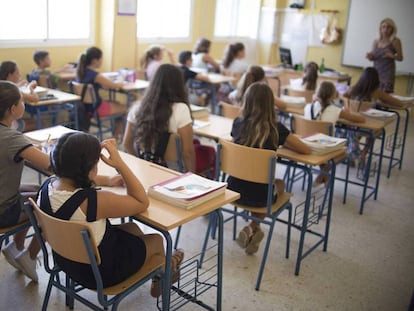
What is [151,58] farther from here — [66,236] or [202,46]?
[66,236]

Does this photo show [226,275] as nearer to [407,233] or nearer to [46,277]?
[46,277]

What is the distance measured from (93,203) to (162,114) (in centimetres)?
131

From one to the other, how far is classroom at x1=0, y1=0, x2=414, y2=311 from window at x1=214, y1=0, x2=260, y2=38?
50 mm

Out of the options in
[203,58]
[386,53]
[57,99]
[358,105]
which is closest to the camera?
[57,99]

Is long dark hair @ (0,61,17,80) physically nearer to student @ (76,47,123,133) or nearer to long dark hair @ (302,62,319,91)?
student @ (76,47,123,133)

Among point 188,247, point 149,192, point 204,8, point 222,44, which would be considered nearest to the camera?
point 149,192

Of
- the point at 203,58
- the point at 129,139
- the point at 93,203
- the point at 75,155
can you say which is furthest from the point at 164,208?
the point at 203,58

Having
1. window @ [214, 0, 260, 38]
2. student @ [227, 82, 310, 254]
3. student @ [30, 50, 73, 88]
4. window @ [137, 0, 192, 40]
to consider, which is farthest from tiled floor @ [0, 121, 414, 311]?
window @ [214, 0, 260, 38]

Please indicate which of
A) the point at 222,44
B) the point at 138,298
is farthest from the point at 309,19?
the point at 138,298

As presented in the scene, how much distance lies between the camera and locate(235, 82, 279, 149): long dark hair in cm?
273

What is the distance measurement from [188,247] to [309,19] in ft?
22.6

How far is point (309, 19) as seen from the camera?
29.1 feet

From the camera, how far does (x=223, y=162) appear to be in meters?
2.75

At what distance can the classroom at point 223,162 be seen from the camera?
2.48 metres
